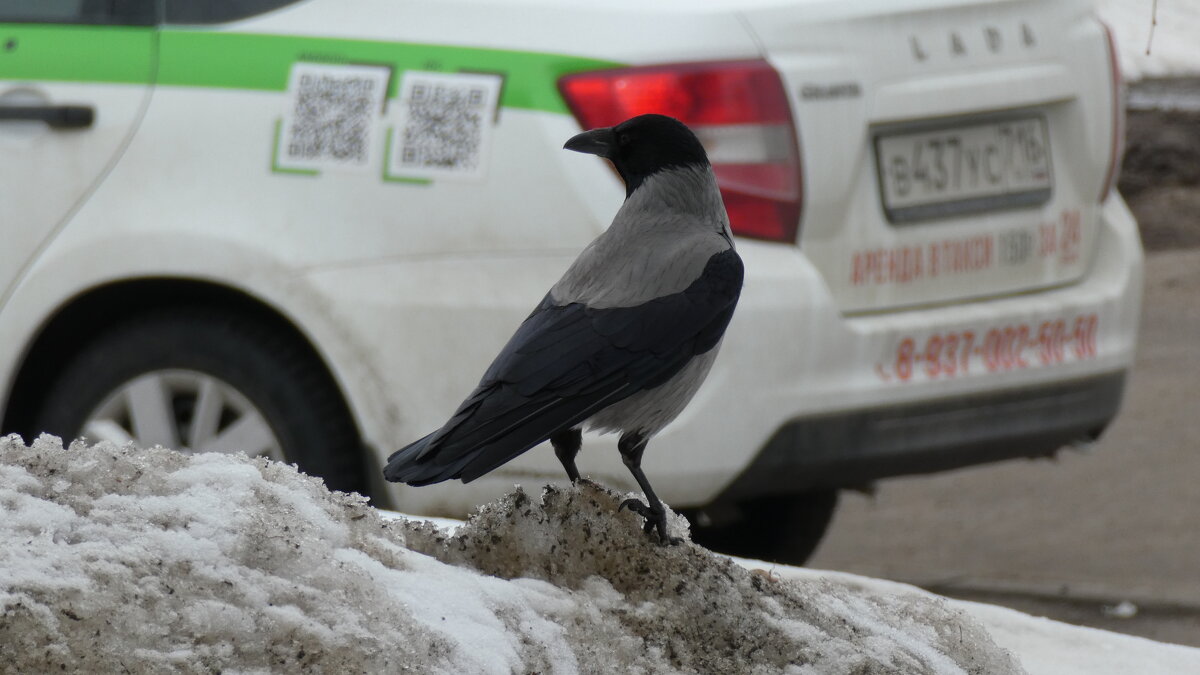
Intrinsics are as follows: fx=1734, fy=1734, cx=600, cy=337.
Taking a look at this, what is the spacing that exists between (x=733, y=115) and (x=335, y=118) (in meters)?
0.83

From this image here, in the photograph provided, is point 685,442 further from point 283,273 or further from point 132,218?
point 132,218

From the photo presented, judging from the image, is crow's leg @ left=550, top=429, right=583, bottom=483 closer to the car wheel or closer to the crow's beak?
the crow's beak

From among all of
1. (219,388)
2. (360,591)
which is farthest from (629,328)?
(219,388)

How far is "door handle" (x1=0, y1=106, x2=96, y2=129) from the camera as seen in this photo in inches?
148

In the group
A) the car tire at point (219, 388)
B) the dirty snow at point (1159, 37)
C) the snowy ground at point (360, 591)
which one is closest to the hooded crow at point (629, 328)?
the snowy ground at point (360, 591)

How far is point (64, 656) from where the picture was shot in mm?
1582

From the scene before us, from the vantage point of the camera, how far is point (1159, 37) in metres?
15.1

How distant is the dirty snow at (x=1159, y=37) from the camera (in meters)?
14.0

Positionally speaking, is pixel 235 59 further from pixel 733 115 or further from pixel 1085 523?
pixel 1085 523

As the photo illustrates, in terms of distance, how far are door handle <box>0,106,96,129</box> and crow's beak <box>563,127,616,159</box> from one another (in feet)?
6.39

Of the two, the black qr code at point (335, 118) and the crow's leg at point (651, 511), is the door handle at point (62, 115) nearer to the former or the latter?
the black qr code at point (335, 118)

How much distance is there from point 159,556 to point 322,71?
2.09 m

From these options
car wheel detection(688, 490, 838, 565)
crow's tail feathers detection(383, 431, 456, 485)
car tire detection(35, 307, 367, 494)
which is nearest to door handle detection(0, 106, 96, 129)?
car tire detection(35, 307, 367, 494)

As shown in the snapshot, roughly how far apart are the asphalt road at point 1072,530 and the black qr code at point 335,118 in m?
2.01
